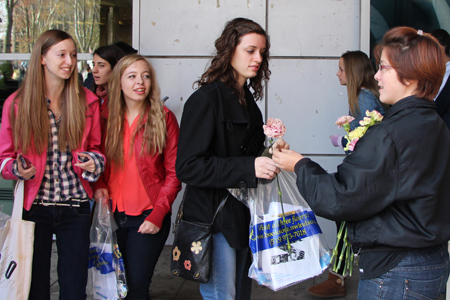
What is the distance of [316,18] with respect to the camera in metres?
4.35

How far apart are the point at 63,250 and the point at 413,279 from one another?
1916 mm

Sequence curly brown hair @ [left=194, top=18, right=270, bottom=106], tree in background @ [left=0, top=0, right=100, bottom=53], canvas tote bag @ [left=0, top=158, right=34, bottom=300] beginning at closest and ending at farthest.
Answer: curly brown hair @ [left=194, top=18, right=270, bottom=106] → canvas tote bag @ [left=0, top=158, right=34, bottom=300] → tree in background @ [left=0, top=0, right=100, bottom=53]

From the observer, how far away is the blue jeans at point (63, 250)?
2.40 m

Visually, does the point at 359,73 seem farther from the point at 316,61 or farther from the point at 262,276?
the point at 262,276

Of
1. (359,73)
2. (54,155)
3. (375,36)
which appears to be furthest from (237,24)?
(375,36)

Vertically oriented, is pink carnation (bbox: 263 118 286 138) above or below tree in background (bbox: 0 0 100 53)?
below

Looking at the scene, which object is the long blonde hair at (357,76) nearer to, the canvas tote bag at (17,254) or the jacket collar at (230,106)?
the jacket collar at (230,106)

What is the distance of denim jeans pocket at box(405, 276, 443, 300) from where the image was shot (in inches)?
62.7

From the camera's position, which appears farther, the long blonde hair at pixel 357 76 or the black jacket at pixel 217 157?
the long blonde hair at pixel 357 76

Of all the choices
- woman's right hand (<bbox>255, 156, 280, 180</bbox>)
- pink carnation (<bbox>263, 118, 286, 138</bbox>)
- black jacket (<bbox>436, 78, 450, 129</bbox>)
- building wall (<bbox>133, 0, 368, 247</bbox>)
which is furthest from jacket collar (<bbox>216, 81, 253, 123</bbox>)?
building wall (<bbox>133, 0, 368, 247</bbox>)

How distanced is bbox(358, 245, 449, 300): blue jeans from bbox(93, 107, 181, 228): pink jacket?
144cm

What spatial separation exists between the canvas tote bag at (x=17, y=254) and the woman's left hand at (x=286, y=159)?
4.79 feet

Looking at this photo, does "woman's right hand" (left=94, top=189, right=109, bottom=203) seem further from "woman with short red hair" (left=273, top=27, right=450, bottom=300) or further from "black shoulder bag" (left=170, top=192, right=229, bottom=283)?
"woman with short red hair" (left=273, top=27, right=450, bottom=300)

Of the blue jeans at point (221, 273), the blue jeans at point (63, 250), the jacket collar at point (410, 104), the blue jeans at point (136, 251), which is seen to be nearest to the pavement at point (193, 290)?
the blue jeans at point (136, 251)
